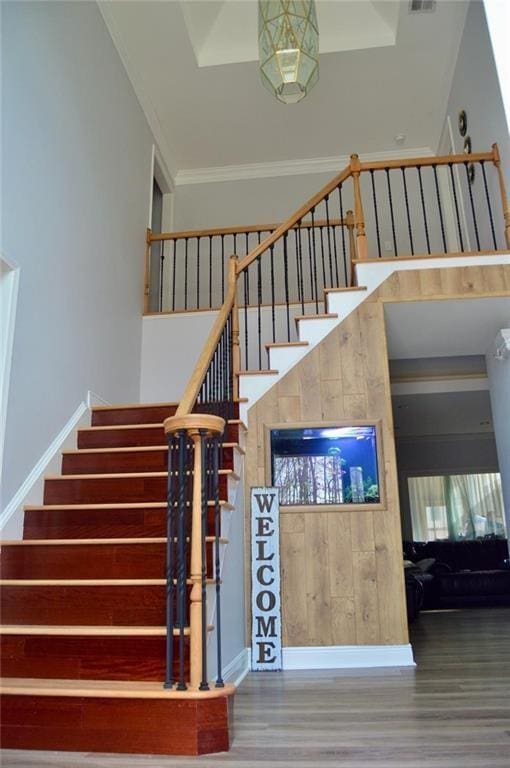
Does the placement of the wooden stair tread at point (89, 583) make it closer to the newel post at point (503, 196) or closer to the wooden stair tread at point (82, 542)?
the wooden stair tread at point (82, 542)

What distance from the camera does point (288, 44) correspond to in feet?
13.6

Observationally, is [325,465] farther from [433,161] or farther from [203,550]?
[433,161]

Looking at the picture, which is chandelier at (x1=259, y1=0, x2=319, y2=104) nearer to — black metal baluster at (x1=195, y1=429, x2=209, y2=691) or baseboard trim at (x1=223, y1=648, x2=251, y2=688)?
black metal baluster at (x1=195, y1=429, x2=209, y2=691)

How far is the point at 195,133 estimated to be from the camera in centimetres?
694

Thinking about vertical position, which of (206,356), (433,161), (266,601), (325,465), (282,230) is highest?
(433,161)

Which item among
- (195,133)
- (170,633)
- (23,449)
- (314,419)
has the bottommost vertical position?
(170,633)

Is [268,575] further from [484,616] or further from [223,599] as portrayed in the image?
[484,616]

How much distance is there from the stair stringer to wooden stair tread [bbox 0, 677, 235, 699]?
86.1 inches

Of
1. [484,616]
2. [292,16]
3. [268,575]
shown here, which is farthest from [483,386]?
[292,16]

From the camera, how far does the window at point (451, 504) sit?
11242 mm

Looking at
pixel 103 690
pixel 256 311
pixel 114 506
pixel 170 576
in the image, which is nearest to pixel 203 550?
pixel 170 576

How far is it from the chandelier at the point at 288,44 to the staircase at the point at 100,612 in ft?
8.52

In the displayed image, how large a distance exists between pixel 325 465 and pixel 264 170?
16.0 feet

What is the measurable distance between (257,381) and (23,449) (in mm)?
1680
